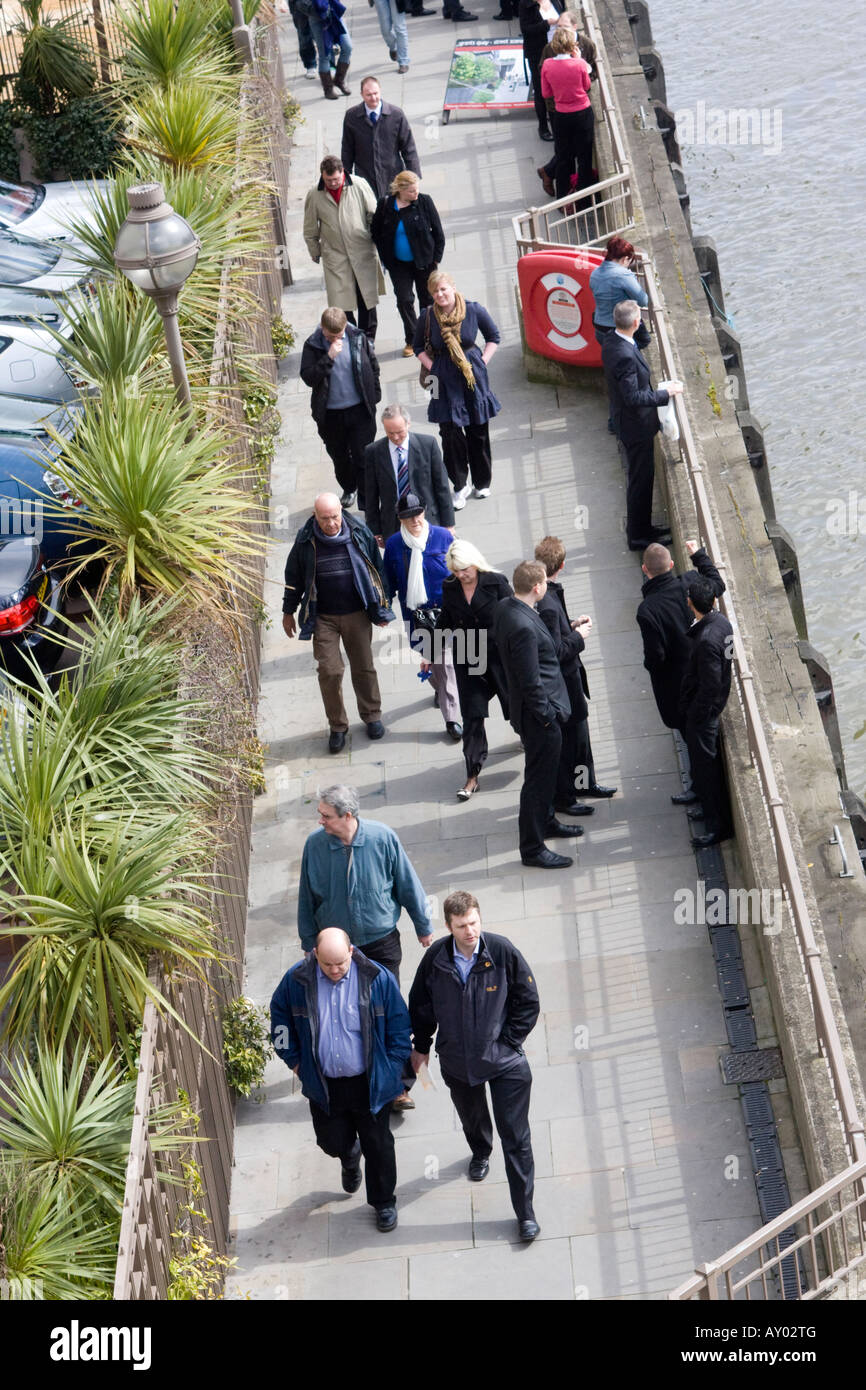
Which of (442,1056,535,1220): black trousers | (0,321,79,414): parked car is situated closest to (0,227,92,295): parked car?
(0,321,79,414): parked car

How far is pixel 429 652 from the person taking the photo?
31.3 ft

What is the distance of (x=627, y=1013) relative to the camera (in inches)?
323

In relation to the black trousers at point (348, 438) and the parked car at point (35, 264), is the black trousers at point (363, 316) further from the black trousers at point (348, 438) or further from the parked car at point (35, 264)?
the parked car at point (35, 264)

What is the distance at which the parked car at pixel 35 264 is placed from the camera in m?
13.4

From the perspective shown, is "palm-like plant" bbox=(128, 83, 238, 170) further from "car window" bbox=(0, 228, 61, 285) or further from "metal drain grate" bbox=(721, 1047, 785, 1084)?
"metal drain grate" bbox=(721, 1047, 785, 1084)

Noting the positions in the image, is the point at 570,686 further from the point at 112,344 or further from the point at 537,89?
the point at 537,89

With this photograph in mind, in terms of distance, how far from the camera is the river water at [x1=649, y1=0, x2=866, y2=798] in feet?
67.1

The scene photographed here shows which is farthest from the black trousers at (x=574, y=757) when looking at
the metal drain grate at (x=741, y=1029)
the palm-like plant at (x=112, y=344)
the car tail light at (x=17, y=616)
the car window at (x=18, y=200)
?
the car window at (x=18, y=200)

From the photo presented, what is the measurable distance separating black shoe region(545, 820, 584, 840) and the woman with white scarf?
1055 mm

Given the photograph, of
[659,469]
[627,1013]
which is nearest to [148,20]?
[659,469]

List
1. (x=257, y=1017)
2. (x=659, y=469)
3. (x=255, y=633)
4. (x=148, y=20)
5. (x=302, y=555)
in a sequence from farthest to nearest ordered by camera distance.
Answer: (x=148, y=20) → (x=659, y=469) → (x=255, y=633) → (x=302, y=555) → (x=257, y=1017)

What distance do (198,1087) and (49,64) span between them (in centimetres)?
1404

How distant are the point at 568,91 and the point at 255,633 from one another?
6.50m
